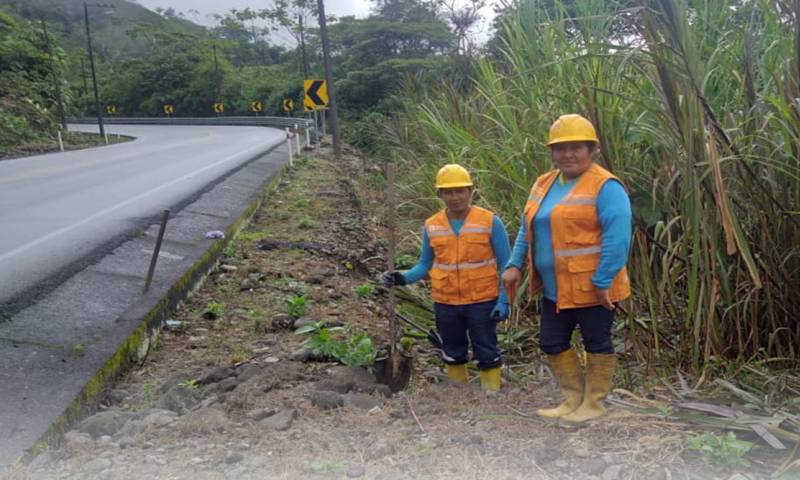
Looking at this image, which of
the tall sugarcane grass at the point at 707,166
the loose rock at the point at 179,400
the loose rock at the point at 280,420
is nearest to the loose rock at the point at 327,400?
the loose rock at the point at 280,420

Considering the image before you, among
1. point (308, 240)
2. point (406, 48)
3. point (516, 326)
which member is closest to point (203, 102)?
point (406, 48)

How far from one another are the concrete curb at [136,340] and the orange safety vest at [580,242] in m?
2.34

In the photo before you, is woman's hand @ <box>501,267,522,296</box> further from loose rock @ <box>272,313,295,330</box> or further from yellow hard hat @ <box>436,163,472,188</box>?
loose rock @ <box>272,313,295,330</box>

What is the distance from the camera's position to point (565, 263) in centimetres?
324

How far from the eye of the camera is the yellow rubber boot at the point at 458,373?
429 cm

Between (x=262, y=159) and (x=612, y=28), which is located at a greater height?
(x=612, y=28)

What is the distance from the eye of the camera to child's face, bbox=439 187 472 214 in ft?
12.8

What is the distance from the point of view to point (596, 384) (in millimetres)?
3316

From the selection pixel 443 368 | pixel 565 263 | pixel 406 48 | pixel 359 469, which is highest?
pixel 406 48

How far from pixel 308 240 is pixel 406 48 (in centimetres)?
2366

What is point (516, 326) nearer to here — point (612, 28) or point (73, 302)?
point (612, 28)

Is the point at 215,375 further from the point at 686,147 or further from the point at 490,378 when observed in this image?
the point at 686,147

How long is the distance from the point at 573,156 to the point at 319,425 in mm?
1619

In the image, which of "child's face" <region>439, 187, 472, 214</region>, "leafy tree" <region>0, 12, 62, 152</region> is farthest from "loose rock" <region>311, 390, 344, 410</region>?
"leafy tree" <region>0, 12, 62, 152</region>
